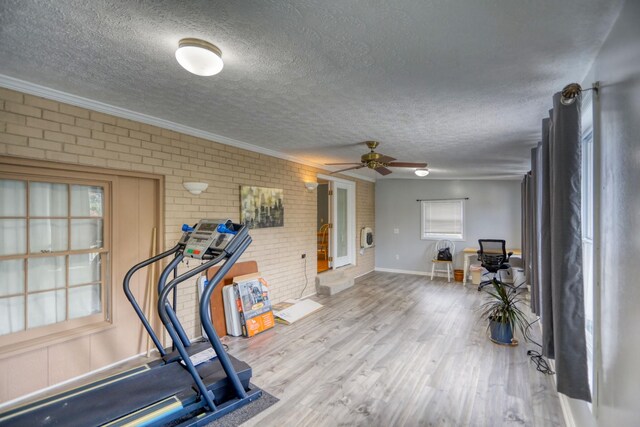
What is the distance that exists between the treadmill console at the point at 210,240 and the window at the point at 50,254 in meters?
1.25

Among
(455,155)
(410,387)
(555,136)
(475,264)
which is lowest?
(410,387)

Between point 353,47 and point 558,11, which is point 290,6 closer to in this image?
point 353,47

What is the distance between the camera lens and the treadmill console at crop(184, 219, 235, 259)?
2.18m

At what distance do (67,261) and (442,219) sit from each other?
275 inches

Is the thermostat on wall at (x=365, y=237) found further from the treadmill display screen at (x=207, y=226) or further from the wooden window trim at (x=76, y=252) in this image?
the treadmill display screen at (x=207, y=226)

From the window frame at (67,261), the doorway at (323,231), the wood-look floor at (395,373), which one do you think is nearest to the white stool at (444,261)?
the wood-look floor at (395,373)

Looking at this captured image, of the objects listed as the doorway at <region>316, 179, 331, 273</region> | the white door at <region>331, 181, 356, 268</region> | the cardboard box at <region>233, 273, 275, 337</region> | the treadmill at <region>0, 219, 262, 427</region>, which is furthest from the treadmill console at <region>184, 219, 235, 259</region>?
the white door at <region>331, 181, 356, 268</region>

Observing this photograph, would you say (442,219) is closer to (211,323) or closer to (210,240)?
(210,240)

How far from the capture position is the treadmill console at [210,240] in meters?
2.18

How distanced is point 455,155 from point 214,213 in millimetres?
3394

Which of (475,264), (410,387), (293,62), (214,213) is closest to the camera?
(293,62)

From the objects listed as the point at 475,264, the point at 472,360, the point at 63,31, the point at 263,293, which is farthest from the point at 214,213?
the point at 475,264

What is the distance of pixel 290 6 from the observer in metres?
1.36

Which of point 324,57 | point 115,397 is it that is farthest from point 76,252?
point 324,57
